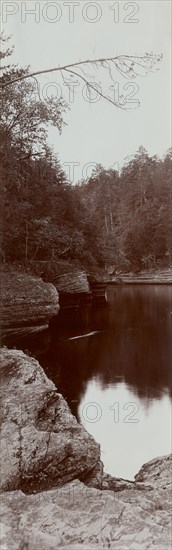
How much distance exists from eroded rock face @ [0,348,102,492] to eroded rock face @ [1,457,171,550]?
33 cm

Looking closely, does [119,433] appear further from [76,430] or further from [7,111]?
[7,111]

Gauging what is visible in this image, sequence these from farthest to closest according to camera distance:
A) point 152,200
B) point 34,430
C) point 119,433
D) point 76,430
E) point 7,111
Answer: point 152,200 → point 7,111 → point 119,433 → point 76,430 → point 34,430

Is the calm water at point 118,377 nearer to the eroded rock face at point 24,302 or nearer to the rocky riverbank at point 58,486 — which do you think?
the eroded rock face at point 24,302

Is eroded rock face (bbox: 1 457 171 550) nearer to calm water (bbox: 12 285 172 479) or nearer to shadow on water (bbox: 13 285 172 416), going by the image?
calm water (bbox: 12 285 172 479)

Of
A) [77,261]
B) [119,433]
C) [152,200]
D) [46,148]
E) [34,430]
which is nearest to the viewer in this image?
[34,430]

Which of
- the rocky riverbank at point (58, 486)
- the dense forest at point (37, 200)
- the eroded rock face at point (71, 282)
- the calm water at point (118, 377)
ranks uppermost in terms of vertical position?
the dense forest at point (37, 200)

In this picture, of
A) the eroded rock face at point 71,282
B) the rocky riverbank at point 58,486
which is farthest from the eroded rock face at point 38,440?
the eroded rock face at point 71,282

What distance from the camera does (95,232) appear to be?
20250 millimetres

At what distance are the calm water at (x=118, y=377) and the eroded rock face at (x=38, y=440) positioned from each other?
2.11m

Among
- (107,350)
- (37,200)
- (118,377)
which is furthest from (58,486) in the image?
(37,200)

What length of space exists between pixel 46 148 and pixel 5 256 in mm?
3643

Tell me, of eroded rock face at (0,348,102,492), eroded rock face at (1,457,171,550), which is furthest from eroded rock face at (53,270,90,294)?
eroded rock face at (1,457,171,550)

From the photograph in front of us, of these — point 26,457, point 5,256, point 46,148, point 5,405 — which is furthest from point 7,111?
point 26,457

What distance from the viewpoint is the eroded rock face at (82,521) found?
2.83m
